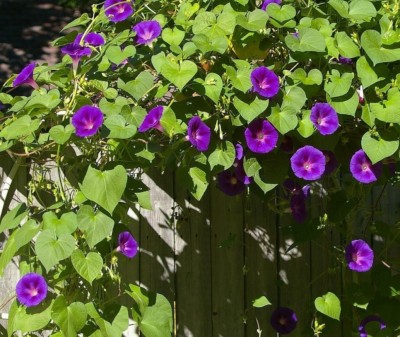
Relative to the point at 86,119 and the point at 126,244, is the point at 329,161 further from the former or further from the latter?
the point at 86,119

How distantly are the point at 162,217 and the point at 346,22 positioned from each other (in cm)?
115

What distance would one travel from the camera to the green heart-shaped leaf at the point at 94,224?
8.93ft

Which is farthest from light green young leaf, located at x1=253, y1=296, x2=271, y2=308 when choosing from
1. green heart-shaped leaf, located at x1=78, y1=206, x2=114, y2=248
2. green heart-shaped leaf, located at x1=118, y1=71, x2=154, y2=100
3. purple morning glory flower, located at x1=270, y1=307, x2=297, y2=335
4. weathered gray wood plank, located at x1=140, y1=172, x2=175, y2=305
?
green heart-shaped leaf, located at x1=118, y1=71, x2=154, y2=100

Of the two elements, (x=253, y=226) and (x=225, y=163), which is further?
(x=253, y=226)

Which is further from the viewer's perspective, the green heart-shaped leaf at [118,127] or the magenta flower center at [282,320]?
the magenta flower center at [282,320]

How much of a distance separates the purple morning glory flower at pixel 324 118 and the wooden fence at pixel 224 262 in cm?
88

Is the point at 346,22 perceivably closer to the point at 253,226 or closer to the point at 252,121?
the point at 252,121

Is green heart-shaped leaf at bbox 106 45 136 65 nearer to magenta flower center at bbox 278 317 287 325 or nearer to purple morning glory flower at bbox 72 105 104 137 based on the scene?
purple morning glory flower at bbox 72 105 104 137

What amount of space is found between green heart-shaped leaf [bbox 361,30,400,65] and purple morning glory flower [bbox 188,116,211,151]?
547 mm

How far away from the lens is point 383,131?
289cm

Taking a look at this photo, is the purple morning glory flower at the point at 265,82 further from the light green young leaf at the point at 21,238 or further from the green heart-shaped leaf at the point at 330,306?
the green heart-shaped leaf at the point at 330,306

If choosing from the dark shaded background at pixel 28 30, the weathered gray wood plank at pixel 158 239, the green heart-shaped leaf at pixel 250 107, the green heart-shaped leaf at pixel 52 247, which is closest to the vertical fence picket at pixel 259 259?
the weathered gray wood plank at pixel 158 239

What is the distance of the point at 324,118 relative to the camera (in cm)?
286

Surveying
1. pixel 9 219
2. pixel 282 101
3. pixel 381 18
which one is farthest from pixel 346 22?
pixel 9 219
